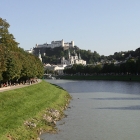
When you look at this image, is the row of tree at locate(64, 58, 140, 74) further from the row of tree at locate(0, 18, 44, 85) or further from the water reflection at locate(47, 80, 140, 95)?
the row of tree at locate(0, 18, 44, 85)

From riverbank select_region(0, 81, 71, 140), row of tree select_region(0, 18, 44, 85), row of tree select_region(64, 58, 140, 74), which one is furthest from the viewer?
row of tree select_region(64, 58, 140, 74)

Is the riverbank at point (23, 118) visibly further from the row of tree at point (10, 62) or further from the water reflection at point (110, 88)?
the water reflection at point (110, 88)

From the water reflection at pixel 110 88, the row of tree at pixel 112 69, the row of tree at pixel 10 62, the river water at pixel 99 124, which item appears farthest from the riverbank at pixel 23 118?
the row of tree at pixel 112 69

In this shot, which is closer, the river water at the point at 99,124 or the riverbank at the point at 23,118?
the riverbank at the point at 23,118

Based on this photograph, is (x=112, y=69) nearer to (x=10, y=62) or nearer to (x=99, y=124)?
(x=10, y=62)

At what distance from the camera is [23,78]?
57375 mm

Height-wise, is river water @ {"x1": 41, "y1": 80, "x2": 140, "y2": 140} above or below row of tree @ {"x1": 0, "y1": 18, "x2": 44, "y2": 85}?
below

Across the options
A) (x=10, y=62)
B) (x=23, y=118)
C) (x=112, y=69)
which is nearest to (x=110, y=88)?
(x=10, y=62)

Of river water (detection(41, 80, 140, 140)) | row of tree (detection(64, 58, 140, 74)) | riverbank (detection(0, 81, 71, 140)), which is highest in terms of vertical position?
row of tree (detection(64, 58, 140, 74))

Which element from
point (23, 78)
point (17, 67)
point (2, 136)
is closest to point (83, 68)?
point (23, 78)

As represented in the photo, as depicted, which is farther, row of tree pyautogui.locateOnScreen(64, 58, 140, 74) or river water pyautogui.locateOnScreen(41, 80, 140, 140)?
row of tree pyautogui.locateOnScreen(64, 58, 140, 74)

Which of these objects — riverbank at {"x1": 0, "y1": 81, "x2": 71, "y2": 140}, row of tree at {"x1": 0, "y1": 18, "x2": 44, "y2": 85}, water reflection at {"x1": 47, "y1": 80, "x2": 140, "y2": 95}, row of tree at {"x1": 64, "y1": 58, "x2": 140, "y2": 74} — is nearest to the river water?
riverbank at {"x1": 0, "y1": 81, "x2": 71, "y2": 140}

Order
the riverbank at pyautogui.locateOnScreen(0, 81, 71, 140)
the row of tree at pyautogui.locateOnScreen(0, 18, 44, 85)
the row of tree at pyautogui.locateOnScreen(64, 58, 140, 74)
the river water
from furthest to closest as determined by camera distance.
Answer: the row of tree at pyautogui.locateOnScreen(64, 58, 140, 74) < the row of tree at pyautogui.locateOnScreen(0, 18, 44, 85) < the river water < the riverbank at pyautogui.locateOnScreen(0, 81, 71, 140)

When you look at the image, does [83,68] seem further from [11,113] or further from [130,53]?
[11,113]
